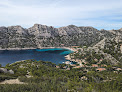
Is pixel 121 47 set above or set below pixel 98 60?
above

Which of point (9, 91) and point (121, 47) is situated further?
point (121, 47)

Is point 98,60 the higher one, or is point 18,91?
point 18,91

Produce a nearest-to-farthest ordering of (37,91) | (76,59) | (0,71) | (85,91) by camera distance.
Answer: (37,91), (85,91), (0,71), (76,59)

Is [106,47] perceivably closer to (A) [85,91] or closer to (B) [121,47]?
(B) [121,47]

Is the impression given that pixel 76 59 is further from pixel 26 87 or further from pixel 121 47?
pixel 26 87

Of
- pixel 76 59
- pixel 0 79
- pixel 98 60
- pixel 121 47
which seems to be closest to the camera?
pixel 0 79

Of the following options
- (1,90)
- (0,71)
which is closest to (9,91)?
(1,90)

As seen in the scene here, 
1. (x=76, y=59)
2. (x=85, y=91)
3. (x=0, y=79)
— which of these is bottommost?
(x=76, y=59)

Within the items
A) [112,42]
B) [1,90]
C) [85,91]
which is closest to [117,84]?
[85,91]

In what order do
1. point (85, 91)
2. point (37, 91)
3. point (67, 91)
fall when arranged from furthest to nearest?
1. point (85, 91)
2. point (67, 91)
3. point (37, 91)
